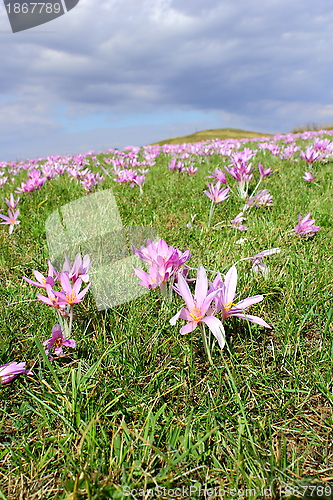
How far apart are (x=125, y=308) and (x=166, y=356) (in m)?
0.45

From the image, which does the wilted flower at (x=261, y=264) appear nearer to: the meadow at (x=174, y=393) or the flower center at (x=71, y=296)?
the meadow at (x=174, y=393)

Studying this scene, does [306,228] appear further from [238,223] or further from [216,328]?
[216,328]

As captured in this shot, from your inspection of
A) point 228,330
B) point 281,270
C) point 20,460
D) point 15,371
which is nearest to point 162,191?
point 281,270

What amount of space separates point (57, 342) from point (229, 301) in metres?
0.92

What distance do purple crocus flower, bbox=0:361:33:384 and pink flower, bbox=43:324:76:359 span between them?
0.14m

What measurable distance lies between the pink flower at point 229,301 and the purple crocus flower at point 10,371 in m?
0.97

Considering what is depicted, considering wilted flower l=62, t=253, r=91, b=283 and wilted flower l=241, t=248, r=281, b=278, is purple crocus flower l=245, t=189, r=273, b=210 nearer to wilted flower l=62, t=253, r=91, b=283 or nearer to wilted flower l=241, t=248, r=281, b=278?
wilted flower l=241, t=248, r=281, b=278

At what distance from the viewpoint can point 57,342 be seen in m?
1.64

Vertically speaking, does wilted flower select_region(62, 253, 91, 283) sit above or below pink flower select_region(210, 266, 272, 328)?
above

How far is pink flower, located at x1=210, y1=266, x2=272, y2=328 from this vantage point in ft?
4.60

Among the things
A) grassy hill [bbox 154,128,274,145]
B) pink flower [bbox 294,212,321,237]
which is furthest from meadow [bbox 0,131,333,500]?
grassy hill [bbox 154,128,274,145]

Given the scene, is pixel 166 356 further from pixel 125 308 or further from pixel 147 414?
pixel 125 308

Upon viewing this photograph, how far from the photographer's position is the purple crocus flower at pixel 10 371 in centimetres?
147

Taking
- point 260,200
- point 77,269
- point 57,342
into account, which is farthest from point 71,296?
point 260,200
